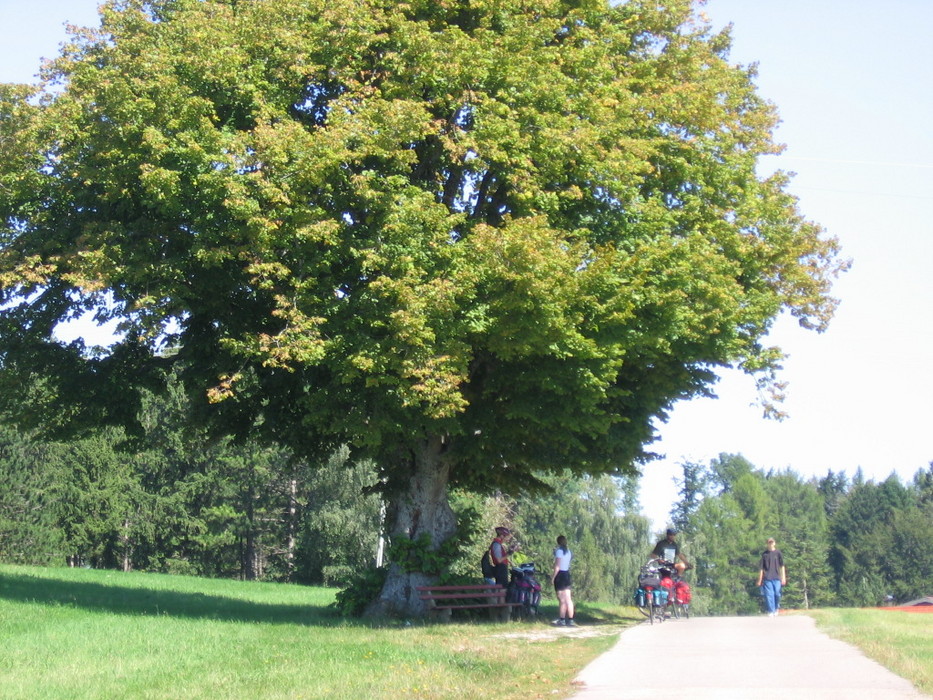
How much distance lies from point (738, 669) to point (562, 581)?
26.0 feet

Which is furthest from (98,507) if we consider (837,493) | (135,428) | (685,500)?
(837,493)

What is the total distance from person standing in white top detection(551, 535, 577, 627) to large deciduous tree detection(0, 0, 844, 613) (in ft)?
6.74

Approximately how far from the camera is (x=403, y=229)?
16.7 m

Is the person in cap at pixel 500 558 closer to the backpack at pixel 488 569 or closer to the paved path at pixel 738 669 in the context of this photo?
the backpack at pixel 488 569

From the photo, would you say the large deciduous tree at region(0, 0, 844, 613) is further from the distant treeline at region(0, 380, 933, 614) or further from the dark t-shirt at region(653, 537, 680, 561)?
the distant treeline at region(0, 380, 933, 614)

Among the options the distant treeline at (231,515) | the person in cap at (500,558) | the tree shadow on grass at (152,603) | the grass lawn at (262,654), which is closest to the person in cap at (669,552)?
the grass lawn at (262,654)

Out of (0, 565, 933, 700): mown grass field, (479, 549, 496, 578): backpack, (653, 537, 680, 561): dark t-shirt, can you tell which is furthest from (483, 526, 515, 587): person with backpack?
(653, 537, 680, 561): dark t-shirt

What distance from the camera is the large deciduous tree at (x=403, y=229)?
659 inches

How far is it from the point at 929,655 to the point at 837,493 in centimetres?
15362

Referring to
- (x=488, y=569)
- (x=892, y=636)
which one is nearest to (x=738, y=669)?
(x=892, y=636)

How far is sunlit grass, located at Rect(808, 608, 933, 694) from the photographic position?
37.3 ft

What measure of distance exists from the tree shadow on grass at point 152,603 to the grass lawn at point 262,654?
79 mm

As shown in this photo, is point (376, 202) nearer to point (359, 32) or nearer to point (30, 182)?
point (359, 32)

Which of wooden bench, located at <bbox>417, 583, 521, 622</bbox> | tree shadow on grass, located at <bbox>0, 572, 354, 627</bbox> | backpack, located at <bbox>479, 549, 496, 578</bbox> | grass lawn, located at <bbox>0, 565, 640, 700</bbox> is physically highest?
backpack, located at <bbox>479, 549, 496, 578</bbox>
